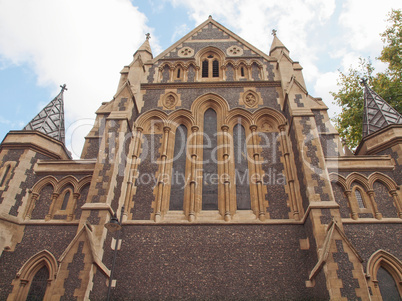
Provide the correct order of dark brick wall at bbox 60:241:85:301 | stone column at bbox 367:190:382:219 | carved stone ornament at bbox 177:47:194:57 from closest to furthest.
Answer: dark brick wall at bbox 60:241:85:301 < stone column at bbox 367:190:382:219 < carved stone ornament at bbox 177:47:194:57

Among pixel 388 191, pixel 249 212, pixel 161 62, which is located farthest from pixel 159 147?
pixel 388 191

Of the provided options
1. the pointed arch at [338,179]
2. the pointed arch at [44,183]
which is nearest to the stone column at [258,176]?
the pointed arch at [338,179]

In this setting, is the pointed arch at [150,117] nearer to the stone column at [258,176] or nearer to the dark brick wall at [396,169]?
the stone column at [258,176]

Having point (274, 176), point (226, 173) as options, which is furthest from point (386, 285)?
point (226, 173)

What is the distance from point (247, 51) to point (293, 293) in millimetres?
11243

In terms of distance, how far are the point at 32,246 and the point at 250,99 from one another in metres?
9.54

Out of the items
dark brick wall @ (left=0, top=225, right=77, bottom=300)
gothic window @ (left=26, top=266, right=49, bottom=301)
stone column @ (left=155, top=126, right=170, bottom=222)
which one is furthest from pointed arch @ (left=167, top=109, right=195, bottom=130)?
gothic window @ (left=26, top=266, right=49, bottom=301)

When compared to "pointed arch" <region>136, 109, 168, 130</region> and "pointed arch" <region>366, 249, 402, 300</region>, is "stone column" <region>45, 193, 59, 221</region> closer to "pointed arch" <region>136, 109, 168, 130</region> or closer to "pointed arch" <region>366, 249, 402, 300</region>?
"pointed arch" <region>136, 109, 168, 130</region>

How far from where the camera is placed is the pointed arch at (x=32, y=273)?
28.8ft

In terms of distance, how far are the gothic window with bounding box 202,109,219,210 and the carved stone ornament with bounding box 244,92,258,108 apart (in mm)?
1434

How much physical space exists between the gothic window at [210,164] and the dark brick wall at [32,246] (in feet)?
14.4

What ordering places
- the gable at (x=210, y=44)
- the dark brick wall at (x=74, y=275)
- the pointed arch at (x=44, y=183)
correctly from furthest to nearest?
the gable at (x=210, y=44) < the pointed arch at (x=44, y=183) < the dark brick wall at (x=74, y=275)

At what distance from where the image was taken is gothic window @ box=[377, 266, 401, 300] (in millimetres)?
8405

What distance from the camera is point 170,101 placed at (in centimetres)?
1349
